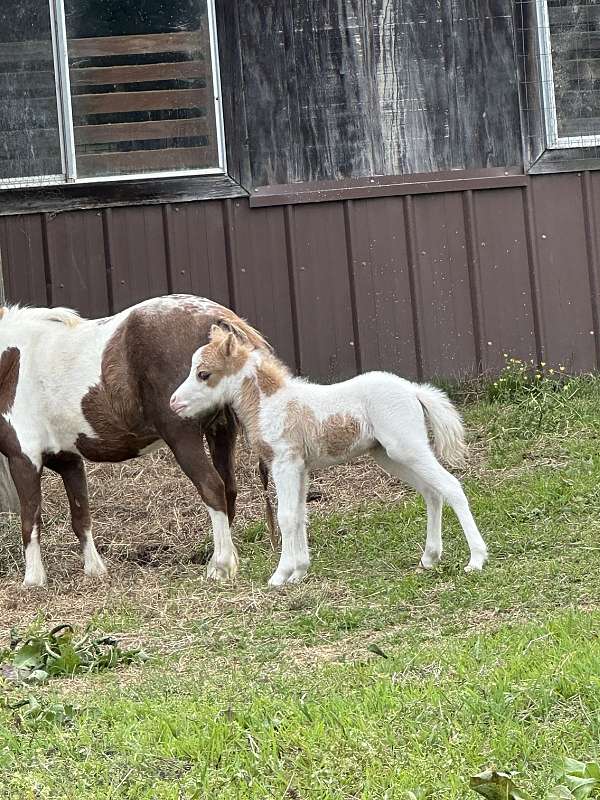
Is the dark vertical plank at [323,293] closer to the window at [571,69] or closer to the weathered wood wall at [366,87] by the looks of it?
the weathered wood wall at [366,87]

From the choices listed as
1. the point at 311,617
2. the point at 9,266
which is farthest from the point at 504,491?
the point at 9,266

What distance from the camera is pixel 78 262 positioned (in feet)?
32.8

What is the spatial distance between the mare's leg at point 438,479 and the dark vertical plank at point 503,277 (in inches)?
165

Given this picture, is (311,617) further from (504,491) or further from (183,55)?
(183,55)

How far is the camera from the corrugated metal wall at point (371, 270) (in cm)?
1002

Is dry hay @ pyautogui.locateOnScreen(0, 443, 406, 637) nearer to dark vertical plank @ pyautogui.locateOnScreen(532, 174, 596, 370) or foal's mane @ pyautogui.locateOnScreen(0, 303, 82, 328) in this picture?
foal's mane @ pyautogui.locateOnScreen(0, 303, 82, 328)

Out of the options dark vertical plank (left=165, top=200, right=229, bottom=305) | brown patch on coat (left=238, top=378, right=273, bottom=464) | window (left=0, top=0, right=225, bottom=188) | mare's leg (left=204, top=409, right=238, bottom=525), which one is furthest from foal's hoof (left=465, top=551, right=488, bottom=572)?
window (left=0, top=0, right=225, bottom=188)

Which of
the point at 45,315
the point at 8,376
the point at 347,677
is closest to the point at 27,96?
the point at 45,315

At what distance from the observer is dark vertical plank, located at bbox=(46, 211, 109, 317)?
996 centimetres

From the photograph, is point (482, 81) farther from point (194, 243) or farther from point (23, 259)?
point (23, 259)

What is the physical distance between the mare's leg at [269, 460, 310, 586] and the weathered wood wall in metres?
4.38

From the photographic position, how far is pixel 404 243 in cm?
1011

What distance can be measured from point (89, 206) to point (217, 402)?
13.4ft

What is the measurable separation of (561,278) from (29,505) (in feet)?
17.1
